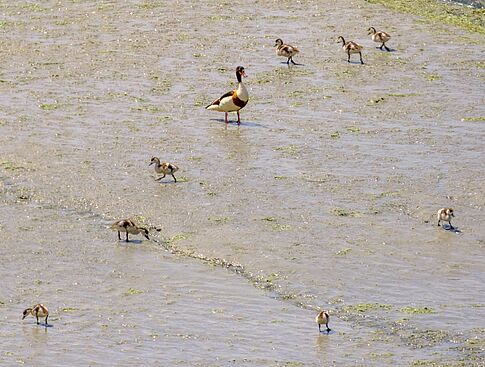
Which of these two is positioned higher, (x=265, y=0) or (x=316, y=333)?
(x=265, y=0)

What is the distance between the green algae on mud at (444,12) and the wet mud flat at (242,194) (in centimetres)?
63

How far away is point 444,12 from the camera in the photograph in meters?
29.0

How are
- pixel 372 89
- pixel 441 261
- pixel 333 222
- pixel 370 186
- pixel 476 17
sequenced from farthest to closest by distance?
pixel 476 17, pixel 372 89, pixel 370 186, pixel 333 222, pixel 441 261

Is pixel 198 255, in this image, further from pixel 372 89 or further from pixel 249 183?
pixel 372 89

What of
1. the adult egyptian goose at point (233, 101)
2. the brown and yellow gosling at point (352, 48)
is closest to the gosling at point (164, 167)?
the adult egyptian goose at point (233, 101)

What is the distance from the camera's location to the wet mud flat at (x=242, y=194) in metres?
13.1

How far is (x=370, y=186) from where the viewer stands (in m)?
17.7

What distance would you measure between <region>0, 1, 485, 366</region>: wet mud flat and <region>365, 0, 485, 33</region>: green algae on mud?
63cm

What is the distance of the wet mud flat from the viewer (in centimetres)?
1315

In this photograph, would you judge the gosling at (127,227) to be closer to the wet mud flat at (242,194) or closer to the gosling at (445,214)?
the wet mud flat at (242,194)

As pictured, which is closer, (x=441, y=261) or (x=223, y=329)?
(x=223, y=329)

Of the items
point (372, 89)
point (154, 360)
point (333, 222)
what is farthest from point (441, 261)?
point (372, 89)

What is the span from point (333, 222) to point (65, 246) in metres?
3.28

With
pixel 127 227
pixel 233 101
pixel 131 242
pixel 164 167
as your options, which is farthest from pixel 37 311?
pixel 233 101
